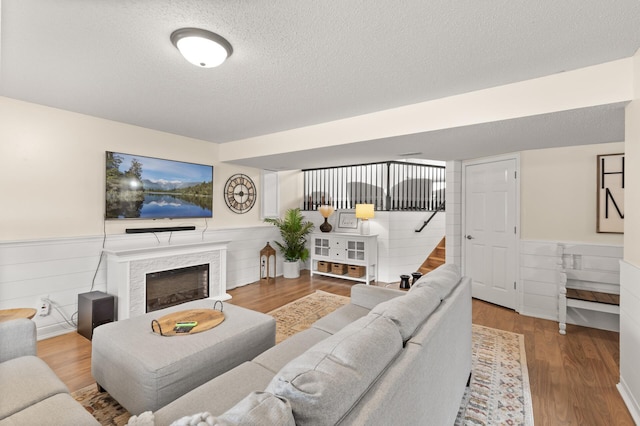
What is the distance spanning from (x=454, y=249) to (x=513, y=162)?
4.86ft

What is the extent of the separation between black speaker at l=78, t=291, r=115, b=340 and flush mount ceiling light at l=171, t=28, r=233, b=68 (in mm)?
2595

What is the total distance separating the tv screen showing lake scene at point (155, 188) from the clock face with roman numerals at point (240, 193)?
0.38 metres

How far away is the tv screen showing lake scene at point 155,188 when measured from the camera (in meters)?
3.54

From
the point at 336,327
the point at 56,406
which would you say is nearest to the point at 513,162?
the point at 336,327

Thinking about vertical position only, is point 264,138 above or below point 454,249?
above

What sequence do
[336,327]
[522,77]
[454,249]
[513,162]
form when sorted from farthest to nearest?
[454,249] < [513,162] < [522,77] < [336,327]

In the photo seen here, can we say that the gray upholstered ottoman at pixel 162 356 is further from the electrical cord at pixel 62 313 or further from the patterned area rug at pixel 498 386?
the electrical cord at pixel 62 313

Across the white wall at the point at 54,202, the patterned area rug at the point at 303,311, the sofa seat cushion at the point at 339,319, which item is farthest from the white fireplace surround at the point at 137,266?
the sofa seat cushion at the point at 339,319

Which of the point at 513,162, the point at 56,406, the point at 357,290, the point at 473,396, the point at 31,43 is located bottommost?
the point at 473,396

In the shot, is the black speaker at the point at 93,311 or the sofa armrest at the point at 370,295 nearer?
the sofa armrest at the point at 370,295

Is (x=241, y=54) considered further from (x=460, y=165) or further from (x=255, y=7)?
(x=460, y=165)

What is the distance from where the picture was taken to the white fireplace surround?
3.26 meters

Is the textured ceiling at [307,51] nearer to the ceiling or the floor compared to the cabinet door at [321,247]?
nearer to the ceiling

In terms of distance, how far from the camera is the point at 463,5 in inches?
60.2
